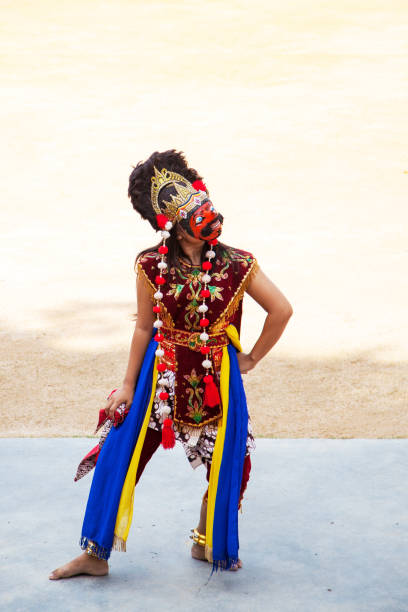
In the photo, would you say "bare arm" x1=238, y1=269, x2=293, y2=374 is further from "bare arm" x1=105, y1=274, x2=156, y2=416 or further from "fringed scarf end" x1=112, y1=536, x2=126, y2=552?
"fringed scarf end" x1=112, y1=536, x2=126, y2=552

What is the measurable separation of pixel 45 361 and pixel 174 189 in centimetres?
365

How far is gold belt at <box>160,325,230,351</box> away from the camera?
2.84 meters

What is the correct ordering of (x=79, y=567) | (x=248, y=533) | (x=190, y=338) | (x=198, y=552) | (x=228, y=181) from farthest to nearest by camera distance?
(x=228, y=181)
(x=248, y=533)
(x=198, y=552)
(x=79, y=567)
(x=190, y=338)

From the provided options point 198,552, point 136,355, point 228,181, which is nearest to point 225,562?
point 198,552

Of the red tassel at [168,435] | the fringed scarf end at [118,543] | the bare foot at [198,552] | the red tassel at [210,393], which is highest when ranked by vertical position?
the red tassel at [210,393]

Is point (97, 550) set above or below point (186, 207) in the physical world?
below

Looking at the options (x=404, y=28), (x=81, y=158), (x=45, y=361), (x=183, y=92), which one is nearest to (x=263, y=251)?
(x=45, y=361)

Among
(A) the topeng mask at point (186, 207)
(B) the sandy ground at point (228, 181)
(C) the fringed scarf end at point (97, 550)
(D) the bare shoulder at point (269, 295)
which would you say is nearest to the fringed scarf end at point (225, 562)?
(C) the fringed scarf end at point (97, 550)

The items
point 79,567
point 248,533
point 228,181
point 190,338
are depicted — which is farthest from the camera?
point 228,181

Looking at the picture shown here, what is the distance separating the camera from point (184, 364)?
2848 millimetres

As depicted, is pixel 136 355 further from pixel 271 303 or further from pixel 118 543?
pixel 118 543

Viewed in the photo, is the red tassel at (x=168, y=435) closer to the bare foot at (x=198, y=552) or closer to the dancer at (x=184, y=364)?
the dancer at (x=184, y=364)

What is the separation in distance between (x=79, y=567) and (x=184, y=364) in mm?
815

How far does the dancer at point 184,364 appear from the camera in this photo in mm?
2781
